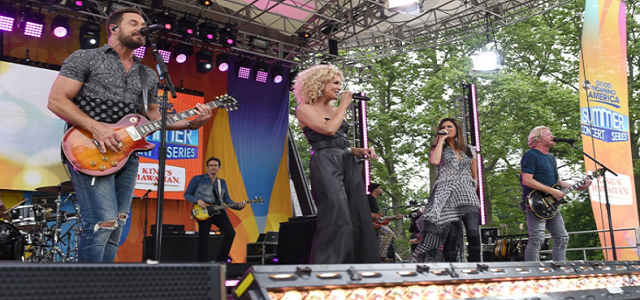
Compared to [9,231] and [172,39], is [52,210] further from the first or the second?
[172,39]

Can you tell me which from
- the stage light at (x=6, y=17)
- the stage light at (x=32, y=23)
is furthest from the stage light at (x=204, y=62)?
the stage light at (x=6, y=17)

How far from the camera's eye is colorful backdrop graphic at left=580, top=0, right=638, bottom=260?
7945 mm

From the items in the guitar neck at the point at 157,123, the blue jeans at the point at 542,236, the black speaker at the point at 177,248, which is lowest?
the black speaker at the point at 177,248

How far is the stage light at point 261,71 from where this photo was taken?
39.0 ft

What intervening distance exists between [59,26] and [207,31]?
8.61ft

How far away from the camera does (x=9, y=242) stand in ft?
14.0

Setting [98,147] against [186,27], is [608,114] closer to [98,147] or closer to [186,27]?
[186,27]

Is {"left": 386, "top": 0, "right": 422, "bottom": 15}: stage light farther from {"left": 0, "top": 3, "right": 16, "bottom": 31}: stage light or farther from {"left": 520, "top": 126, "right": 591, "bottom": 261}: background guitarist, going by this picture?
{"left": 0, "top": 3, "right": 16, "bottom": 31}: stage light

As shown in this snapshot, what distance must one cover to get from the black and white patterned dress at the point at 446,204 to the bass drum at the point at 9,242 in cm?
343

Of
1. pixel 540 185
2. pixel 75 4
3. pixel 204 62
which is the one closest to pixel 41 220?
pixel 75 4

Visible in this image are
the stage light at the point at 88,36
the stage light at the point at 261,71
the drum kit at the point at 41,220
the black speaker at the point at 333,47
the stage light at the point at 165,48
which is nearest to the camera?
the drum kit at the point at 41,220

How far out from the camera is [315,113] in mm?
3566

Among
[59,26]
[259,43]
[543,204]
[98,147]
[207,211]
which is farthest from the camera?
[259,43]

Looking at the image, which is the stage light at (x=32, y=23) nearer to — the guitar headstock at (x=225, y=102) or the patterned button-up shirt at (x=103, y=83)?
the guitar headstock at (x=225, y=102)
